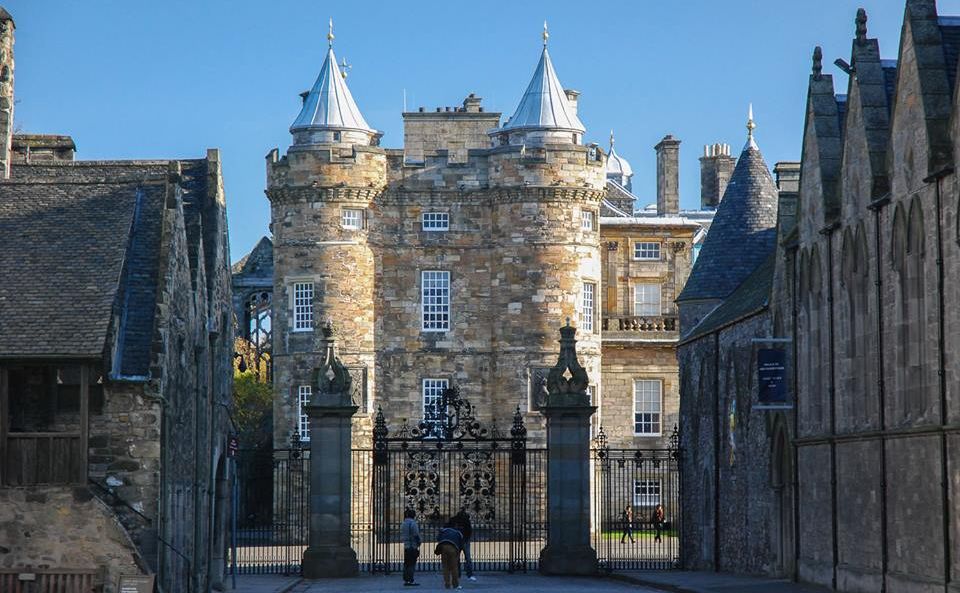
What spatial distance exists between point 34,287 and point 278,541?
109 feet

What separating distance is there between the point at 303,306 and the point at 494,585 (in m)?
31.5

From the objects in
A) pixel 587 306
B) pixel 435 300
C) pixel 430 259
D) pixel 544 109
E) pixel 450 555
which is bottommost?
pixel 450 555

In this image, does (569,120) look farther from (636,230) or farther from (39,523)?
(39,523)

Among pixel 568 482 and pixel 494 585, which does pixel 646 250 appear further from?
pixel 494 585

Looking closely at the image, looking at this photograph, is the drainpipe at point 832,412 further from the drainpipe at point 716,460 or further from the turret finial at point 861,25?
the drainpipe at point 716,460

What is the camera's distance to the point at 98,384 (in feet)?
95.7

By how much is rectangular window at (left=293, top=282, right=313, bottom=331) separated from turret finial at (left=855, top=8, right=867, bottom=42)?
3696 cm

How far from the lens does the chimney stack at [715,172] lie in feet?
301

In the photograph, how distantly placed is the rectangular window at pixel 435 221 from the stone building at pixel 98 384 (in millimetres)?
36327

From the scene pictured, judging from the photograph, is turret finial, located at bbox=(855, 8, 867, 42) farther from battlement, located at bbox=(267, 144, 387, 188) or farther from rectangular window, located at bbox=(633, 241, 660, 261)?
rectangular window, located at bbox=(633, 241, 660, 261)

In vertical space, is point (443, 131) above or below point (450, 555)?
above

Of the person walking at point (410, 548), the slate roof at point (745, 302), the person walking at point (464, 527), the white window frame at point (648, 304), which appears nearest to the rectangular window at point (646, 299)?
the white window frame at point (648, 304)

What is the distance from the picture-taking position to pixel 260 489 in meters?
70.9

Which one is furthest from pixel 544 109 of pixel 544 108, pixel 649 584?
pixel 649 584
